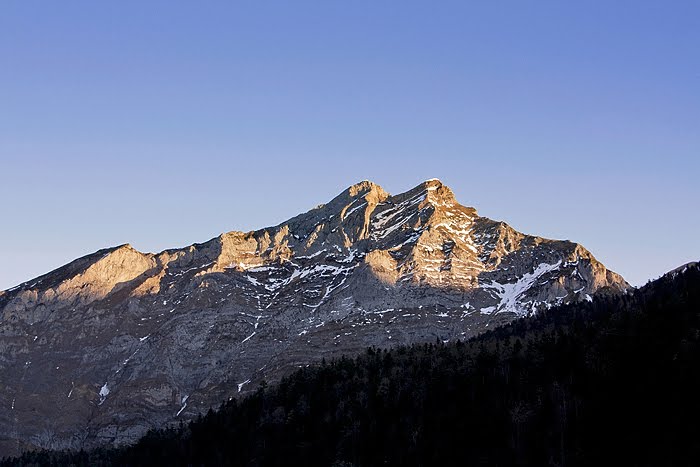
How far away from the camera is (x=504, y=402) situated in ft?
640

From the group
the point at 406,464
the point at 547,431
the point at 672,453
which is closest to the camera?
the point at 672,453

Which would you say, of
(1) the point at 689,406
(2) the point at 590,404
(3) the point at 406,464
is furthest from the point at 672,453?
(3) the point at 406,464

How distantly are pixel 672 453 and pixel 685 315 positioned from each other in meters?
49.3

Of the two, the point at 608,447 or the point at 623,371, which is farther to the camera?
the point at 623,371

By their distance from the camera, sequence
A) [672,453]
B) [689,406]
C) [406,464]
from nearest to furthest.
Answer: [672,453] → [689,406] → [406,464]

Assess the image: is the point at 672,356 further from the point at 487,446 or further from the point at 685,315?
the point at 487,446

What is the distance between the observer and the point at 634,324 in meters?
199

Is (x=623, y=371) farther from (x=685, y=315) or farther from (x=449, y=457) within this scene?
(x=449, y=457)

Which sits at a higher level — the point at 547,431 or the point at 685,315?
the point at 685,315

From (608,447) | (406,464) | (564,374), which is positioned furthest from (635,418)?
(406,464)

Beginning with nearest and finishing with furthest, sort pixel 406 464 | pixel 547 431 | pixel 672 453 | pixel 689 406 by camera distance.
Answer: pixel 672 453
pixel 689 406
pixel 547 431
pixel 406 464

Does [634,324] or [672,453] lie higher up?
[634,324]

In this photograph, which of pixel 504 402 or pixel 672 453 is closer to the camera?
pixel 672 453

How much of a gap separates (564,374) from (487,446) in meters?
26.7
